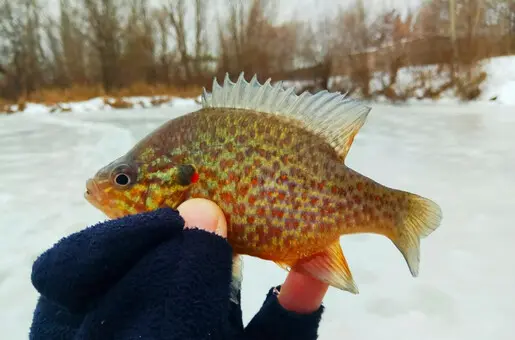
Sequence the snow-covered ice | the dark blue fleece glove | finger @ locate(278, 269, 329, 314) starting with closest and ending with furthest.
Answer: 1. the dark blue fleece glove
2. finger @ locate(278, 269, 329, 314)
3. the snow-covered ice

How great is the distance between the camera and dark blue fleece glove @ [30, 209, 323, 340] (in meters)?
0.71

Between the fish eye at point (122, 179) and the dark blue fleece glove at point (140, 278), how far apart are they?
0.14 metres

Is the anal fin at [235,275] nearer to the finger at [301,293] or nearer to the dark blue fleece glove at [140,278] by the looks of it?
the dark blue fleece glove at [140,278]

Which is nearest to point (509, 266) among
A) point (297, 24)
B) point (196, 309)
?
point (196, 309)

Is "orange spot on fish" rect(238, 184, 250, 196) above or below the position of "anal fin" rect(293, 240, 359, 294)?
above

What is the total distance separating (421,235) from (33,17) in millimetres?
22517

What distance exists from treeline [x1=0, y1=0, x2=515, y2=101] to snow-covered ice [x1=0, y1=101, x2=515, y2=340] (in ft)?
25.8

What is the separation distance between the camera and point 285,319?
1.19 m

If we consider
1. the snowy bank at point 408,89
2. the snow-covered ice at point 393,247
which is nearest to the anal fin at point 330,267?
the snow-covered ice at point 393,247

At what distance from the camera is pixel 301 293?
3.90ft

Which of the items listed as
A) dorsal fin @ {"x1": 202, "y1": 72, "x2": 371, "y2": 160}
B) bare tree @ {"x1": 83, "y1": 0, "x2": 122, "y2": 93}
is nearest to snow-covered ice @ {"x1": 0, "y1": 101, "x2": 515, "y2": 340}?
dorsal fin @ {"x1": 202, "y1": 72, "x2": 371, "y2": 160}

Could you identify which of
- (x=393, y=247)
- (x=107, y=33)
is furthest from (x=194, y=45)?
(x=393, y=247)

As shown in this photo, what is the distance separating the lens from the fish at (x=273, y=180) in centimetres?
84

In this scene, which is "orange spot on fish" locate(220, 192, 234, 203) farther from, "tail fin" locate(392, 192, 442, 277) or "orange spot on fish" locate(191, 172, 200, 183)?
"tail fin" locate(392, 192, 442, 277)
